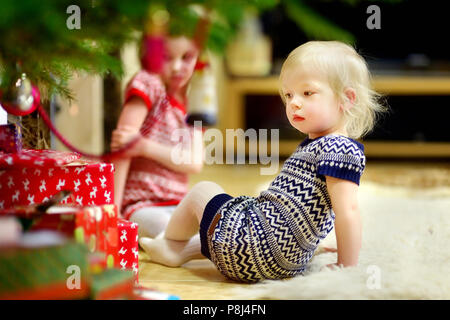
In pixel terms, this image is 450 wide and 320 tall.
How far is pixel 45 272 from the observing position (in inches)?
25.9

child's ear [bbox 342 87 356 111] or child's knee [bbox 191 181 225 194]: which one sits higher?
child's ear [bbox 342 87 356 111]

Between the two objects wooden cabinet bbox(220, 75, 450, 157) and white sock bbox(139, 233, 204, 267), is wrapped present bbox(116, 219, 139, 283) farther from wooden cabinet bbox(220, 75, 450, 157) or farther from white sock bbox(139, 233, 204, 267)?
wooden cabinet bbox(220, 75, 450, 157)

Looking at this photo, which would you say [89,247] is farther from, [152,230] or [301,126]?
[152,230]

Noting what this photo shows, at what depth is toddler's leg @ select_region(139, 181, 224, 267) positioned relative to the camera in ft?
3.61

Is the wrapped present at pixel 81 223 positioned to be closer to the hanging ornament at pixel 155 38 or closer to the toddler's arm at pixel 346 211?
the hanging ornament at pixel 155 38

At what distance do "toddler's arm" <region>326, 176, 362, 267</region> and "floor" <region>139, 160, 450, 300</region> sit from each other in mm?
202

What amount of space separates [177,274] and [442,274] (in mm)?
483

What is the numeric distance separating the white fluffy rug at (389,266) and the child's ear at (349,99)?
11.1 inches

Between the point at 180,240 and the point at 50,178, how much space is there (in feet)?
1.19

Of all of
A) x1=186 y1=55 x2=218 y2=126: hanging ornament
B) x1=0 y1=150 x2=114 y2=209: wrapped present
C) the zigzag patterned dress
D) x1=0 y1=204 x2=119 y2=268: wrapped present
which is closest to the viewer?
x1=0 y1=204 x2=119 y2=268: wrapped present

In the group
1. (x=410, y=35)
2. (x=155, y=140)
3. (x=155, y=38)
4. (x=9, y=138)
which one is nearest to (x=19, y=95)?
(x=9, y=138)

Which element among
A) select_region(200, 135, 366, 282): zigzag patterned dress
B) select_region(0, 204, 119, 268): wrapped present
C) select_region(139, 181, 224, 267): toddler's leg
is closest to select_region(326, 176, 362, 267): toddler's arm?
select_region(200, 135, 366, 282): zigzag patterned dress

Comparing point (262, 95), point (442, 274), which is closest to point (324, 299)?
point (442, 274)

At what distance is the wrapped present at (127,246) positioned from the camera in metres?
0.97
